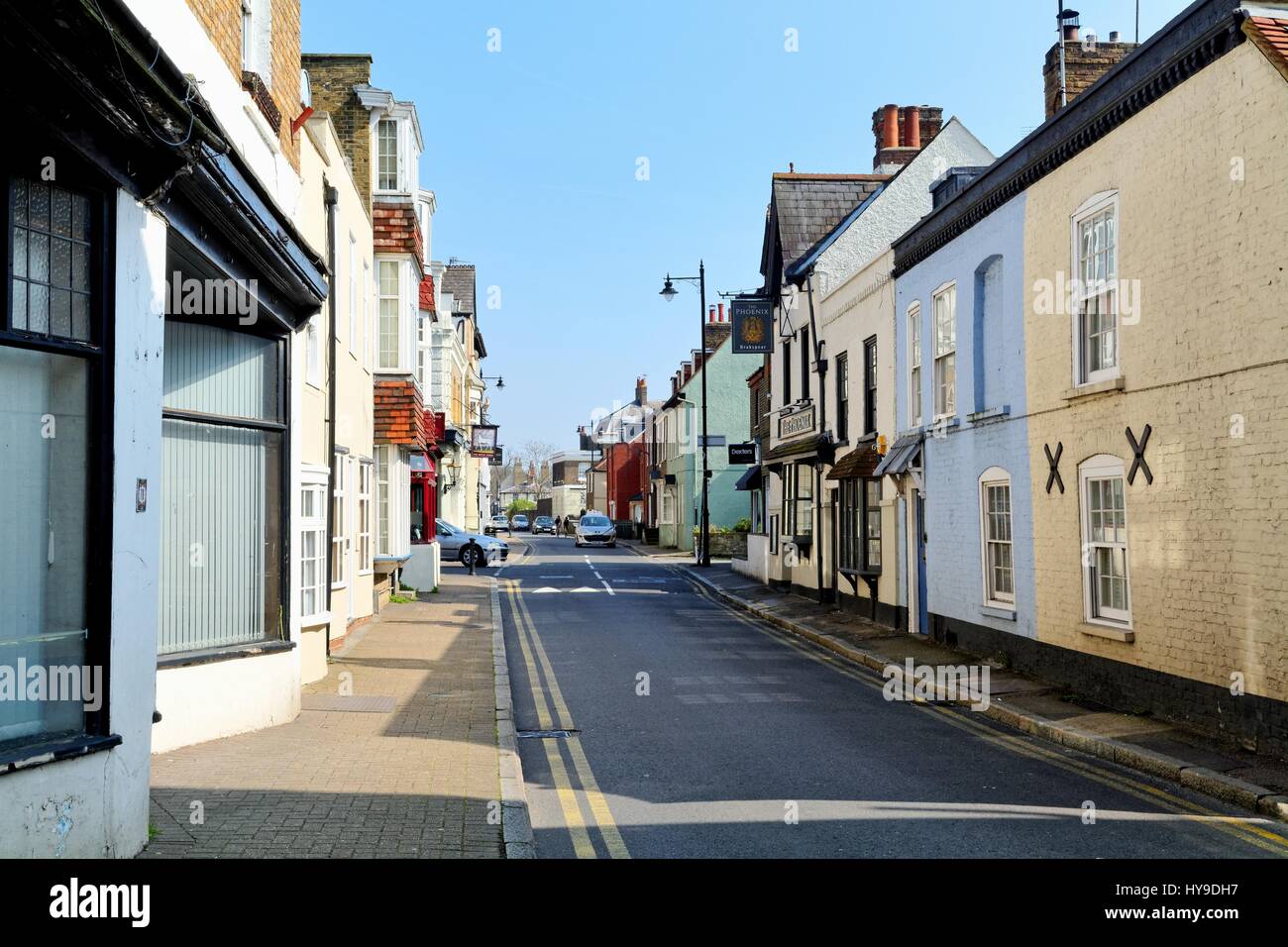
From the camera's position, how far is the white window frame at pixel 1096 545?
39.3ft

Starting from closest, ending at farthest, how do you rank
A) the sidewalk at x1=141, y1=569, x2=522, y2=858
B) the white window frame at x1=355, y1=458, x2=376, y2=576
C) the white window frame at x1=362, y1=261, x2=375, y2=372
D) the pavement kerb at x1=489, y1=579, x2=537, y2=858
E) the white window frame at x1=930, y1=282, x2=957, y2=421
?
the sidewalk at x1=141, y1=569, x2=522, y2=858
the pavement kerb at x1=489, y1=579, x2=537, y2=858
the white window frame at x1=930, y1=282, x2=957, y2=421
the white window frame at x1=355, y1=458, x2=376, y2=576
the white window frame at x1=362, y1=261, x2=375, y2=372

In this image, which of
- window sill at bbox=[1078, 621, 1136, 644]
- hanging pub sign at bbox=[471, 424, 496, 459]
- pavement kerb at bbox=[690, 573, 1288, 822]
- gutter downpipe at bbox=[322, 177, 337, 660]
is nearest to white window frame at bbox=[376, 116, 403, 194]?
gutter downpipe at bbox=[322, 177, 337, 660]

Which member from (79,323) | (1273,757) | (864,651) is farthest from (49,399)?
(864,651)

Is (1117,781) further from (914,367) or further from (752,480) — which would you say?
(752,480)

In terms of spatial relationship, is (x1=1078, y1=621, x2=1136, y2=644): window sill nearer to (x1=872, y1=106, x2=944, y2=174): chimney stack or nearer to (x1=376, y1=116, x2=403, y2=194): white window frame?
(x1=376, y1=116, x2=403, y2=194): white window frame

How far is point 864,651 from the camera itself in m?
16.9

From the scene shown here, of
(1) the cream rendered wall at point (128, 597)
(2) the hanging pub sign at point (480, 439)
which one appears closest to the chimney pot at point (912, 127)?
(2) the hanging pub sign at point (480, 439)

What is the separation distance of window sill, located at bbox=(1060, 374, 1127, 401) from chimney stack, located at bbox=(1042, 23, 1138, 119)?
678 cm

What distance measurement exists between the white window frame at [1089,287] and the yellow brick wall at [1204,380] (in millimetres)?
167

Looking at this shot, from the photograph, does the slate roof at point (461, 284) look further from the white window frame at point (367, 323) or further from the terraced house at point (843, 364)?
the white window frame at point (367, 323)

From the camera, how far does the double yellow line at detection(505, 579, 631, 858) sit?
23.8 ft

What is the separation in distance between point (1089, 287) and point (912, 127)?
20286mm

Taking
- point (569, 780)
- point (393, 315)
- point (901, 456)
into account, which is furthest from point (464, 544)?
point (569, 780)

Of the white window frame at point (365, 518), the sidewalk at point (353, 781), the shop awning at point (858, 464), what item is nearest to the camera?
the sidewalk at point (353, 781)
